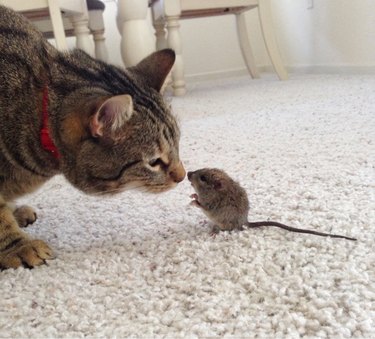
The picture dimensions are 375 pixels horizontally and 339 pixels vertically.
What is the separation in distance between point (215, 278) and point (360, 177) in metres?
0.59

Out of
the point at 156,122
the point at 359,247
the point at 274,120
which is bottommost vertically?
the point at 274,120

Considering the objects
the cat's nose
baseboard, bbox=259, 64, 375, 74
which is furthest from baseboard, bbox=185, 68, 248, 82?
the cat's nose

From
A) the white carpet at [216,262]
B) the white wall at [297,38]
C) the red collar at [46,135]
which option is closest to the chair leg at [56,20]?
the white carpet at [216,262]

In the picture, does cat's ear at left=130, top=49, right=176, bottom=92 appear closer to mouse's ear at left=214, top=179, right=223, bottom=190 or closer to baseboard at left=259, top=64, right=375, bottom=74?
mouse's ear at left=214, top=179, right=223, bottom=190

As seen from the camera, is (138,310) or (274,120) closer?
(138,310)

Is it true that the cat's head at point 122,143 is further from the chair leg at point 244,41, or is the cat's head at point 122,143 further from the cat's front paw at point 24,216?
the chair leg at point 244,41

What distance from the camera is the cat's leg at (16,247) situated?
2.84 feet

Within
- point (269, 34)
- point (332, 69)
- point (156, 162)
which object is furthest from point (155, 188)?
point (332, 69)

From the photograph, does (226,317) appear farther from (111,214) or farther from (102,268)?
(111,214)

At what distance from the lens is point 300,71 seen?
402cm

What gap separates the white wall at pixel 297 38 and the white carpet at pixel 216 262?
2.01 metres

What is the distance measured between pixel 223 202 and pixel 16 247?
44cm

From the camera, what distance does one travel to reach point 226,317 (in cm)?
64

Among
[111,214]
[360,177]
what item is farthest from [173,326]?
[360,177]
